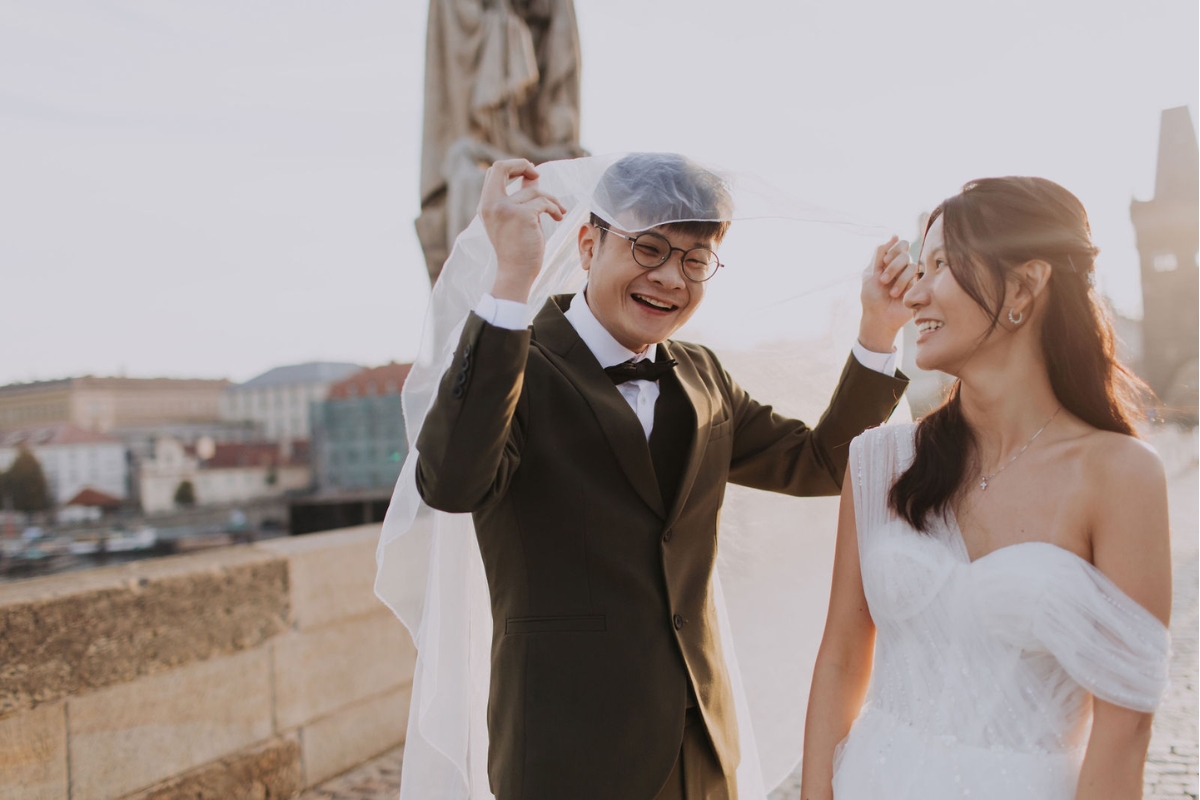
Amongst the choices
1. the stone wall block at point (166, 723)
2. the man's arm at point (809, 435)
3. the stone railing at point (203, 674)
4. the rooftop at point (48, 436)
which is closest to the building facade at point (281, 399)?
the rooftop at point (48, 436)

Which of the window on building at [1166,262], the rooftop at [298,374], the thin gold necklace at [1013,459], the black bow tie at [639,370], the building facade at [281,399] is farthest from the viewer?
the building facade at [281,399]

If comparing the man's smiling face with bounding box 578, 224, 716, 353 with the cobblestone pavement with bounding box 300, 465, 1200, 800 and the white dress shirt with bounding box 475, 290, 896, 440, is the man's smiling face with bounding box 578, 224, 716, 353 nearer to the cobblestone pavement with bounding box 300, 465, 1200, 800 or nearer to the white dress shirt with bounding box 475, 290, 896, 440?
the white dress shirt with bounding box 475, 290, 896, 440

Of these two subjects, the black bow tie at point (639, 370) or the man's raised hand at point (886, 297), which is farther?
the man's raised hand at point (886, 297)

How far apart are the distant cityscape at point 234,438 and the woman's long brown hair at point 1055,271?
20 cm

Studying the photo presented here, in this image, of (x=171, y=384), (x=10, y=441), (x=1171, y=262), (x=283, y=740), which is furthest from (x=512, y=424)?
(x=171, y=384)

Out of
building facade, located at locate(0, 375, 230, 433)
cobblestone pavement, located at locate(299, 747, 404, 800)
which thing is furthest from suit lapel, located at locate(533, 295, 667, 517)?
building facade, located at locate(0, 375, 230, 433)

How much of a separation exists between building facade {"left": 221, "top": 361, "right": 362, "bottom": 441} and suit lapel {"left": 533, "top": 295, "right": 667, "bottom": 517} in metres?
28.9

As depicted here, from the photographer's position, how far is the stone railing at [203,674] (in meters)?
2.57

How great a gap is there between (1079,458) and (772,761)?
4.47 feet

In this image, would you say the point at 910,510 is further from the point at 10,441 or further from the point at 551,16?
the point at 10,441

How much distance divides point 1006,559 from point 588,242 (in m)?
1.04

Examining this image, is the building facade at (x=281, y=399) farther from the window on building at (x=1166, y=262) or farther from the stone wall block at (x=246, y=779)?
the stone wall block at (x=246, y=779)

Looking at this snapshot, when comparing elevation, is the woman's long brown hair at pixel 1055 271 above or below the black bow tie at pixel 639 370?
above

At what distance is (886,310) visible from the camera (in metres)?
2.00
